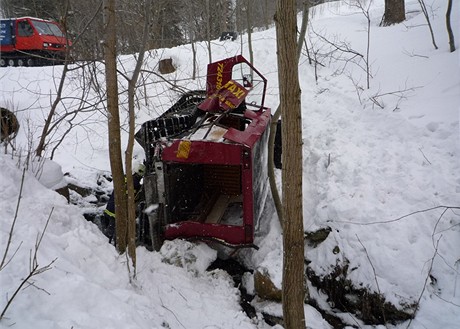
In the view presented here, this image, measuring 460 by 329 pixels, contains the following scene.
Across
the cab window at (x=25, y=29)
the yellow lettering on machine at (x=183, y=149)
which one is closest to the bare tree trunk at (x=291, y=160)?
the yellow lettering on machine at (x=183, y=149)

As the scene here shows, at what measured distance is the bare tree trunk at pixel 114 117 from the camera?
11.8 feet

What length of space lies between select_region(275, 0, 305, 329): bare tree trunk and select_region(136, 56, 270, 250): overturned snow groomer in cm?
140

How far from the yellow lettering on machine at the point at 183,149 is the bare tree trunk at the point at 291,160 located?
1698 mm

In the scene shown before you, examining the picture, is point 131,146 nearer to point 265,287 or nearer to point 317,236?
point 265,287

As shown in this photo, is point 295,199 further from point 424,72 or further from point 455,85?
point 424,72

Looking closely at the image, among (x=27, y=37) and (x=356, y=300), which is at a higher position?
(x=27, y=37)

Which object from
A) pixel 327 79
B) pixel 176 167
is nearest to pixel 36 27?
pixel 327 79

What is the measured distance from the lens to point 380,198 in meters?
4.64

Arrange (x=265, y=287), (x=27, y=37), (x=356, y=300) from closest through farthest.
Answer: (x=356, y=300), (x=265, y=287), (x=27, y=37)

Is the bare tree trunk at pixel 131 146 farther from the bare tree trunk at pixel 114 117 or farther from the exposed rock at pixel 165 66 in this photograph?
the exposed rock at pixel 165 66

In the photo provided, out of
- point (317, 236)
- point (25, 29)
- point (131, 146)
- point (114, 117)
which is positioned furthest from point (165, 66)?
point (317, 236)

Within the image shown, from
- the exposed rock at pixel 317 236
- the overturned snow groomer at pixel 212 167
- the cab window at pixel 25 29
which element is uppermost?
the cab window at pixel 25 29

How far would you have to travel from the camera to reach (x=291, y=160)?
2.72 m

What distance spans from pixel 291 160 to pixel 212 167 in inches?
141
